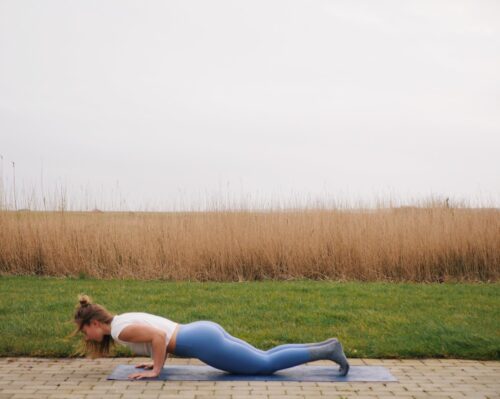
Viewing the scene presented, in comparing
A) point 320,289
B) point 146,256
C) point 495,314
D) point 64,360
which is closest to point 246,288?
point 320,289

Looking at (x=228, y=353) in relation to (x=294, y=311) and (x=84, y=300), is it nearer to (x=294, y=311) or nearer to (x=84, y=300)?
(x=84, y=300)

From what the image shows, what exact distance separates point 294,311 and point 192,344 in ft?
9.09

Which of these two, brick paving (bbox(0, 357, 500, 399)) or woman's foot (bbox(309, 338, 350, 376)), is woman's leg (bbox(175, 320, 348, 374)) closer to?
woman's foot (bbox(309, 338, 350, 376))

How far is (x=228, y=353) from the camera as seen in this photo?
4387 millimetres

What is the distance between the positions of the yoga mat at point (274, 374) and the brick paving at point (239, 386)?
3.2 inches

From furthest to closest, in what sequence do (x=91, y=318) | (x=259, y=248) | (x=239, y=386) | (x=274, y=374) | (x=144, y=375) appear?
(x=259, y=248) < (x=274, y=374) < (x=91, y=318) < (x=144, y=375) < (x=239, y=386)

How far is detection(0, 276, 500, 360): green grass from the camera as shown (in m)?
5.49

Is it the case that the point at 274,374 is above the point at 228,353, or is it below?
below

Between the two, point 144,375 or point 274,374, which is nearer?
point 144,375

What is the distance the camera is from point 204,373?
454cm

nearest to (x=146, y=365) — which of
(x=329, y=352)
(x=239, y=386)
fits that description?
(x=239, y=386)

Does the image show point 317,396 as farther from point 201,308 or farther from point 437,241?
point 437,241

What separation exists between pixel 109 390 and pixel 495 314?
4.66 metres

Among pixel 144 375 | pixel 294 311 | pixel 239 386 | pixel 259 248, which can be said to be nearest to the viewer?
pixel 239 386
